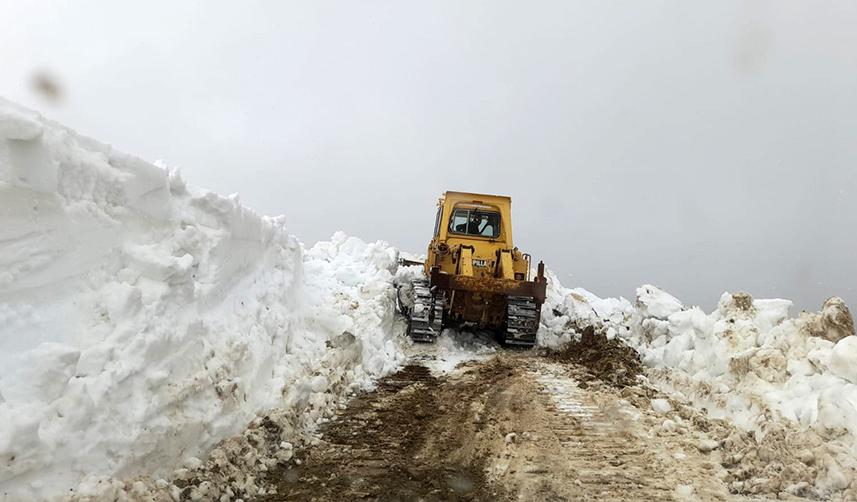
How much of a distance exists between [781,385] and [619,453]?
1.95 meters

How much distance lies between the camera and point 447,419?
231 inches

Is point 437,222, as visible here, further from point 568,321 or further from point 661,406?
point 661,406

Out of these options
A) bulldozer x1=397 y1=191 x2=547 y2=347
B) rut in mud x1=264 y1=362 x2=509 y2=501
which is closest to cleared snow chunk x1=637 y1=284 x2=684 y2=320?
bulldozer x1=397 y1=191 x2=547 y2=347

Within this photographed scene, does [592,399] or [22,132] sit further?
[592,399]

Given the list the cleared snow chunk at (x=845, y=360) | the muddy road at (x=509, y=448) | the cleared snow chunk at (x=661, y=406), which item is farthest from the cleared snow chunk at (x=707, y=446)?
the cleared snow chunk at (x=845, y=360)

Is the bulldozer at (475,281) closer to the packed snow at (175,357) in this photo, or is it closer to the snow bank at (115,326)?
the packed snow at (175,357)

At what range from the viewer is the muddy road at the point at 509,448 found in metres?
4.03

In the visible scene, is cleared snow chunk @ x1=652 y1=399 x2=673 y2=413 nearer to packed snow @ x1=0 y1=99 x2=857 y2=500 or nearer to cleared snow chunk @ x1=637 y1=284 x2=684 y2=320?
packed snow @ x1=0 y1=99 x2=857 y2=500

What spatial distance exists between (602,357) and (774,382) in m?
3.95

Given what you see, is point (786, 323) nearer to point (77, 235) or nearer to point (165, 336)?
point (165, 336)

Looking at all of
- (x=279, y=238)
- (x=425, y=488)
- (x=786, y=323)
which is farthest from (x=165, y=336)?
(x=786, y=323)

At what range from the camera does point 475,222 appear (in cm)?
1263

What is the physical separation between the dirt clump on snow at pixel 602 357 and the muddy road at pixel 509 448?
26cm

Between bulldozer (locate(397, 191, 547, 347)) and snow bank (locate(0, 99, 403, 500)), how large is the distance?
184 inches
